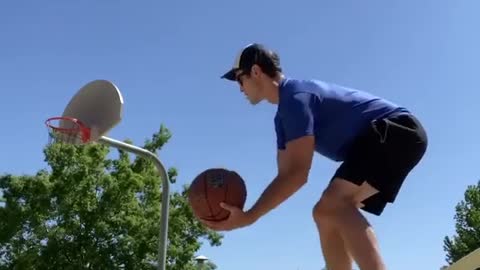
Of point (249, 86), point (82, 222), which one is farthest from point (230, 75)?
point (82, 222)

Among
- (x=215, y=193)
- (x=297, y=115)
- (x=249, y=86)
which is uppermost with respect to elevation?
(x=249, y=86)

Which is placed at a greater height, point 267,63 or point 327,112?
point 267,63

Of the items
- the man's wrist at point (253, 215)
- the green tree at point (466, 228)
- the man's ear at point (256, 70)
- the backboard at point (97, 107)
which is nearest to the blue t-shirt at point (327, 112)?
the man's ear at point (256, 70)

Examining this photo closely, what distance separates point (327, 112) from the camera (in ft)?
13.8

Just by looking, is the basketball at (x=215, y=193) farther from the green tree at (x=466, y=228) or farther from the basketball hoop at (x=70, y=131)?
the green tree at (x=466, y=228)

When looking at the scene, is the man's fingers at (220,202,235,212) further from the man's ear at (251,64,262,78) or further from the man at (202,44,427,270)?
the man's ear at (251,64,262,78)

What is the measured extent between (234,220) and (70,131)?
6001mm

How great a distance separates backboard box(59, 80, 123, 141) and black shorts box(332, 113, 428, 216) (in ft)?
19.4

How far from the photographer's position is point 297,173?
3.92m

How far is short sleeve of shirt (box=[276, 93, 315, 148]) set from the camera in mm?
3980

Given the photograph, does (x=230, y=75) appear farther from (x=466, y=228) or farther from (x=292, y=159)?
(x=466, y=228)

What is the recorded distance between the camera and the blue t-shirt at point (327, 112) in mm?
4078

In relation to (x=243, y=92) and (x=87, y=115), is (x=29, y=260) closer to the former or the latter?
(x=87, y=115)

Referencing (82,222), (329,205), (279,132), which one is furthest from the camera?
(82,222)
